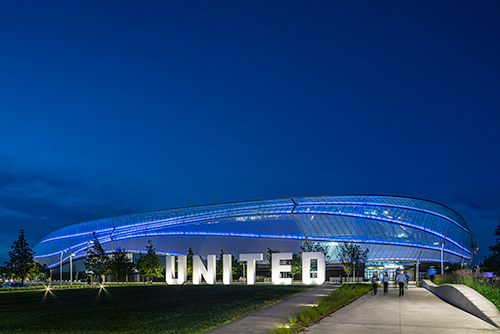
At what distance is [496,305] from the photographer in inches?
609

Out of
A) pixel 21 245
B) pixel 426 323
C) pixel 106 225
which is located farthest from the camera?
pixel 106 225

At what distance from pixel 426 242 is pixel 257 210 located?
27.5 metres

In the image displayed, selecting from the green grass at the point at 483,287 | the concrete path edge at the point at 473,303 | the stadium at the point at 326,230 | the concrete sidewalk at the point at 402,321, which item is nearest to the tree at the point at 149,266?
the stadium at the point at 326,230

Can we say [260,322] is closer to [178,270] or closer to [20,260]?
[178,270]

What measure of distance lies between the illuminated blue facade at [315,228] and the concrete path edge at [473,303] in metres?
45.5

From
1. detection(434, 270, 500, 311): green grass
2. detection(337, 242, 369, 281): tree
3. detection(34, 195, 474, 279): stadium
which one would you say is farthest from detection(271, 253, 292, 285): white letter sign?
detection(34, 195, 474, 279): stadium

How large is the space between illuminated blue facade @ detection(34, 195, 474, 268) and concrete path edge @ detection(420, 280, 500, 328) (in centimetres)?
4552

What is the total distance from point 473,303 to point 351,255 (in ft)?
158

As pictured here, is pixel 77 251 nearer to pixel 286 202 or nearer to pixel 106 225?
pixel 106 225

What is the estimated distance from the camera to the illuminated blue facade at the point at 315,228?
219 feet

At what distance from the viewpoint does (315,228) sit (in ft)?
226

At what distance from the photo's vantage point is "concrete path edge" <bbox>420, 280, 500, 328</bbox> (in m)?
13.9

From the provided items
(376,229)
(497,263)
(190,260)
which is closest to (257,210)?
(190,260)

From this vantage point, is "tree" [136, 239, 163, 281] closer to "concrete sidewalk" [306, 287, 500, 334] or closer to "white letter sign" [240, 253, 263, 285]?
"white letter sign" [240, 253, 263, 285]
